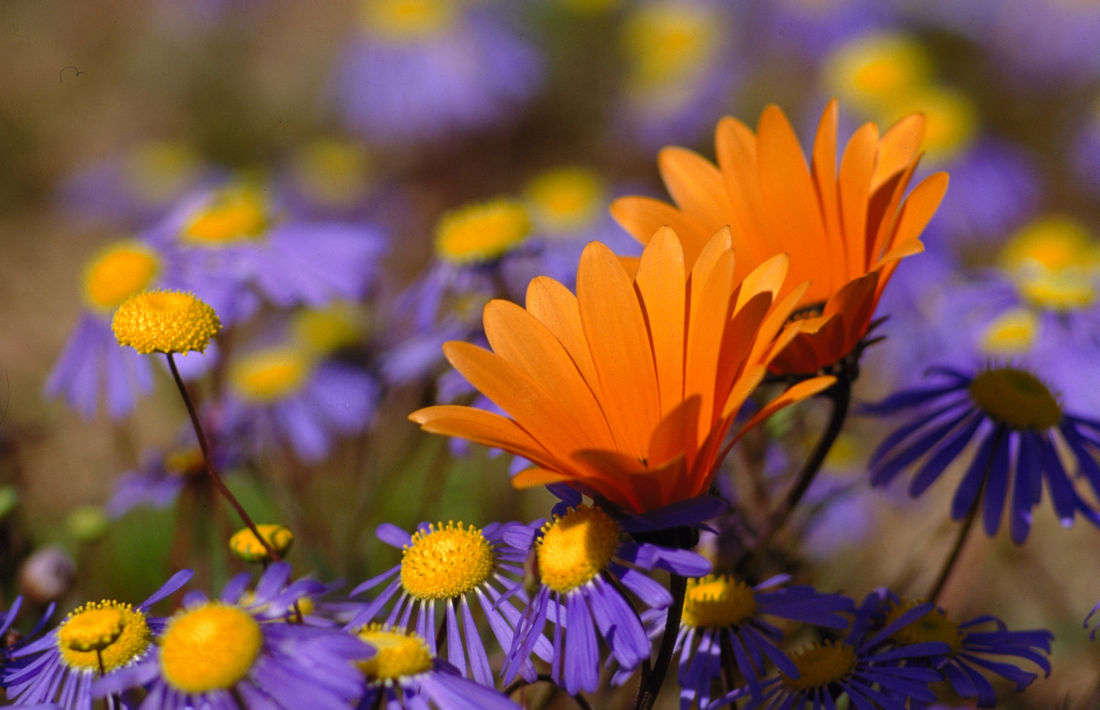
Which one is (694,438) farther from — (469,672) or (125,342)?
(125,342)

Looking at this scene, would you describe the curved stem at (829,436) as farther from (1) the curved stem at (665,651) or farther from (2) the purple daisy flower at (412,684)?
(2) the purple daisy flower at (412,684)

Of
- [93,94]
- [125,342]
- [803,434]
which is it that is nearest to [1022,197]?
[803,434]

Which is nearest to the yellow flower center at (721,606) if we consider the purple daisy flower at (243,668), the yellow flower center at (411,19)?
the purple daisy flower at (243,668)

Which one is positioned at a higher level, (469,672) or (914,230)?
(914,230)

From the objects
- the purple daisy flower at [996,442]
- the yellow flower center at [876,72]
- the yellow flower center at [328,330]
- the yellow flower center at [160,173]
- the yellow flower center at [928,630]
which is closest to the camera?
the yellow flower center at [928,630]

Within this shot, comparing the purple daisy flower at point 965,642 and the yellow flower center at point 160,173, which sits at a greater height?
the purple daisy flower at point 965,642

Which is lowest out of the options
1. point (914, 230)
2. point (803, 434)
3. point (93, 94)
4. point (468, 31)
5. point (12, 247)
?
point (12, 247)

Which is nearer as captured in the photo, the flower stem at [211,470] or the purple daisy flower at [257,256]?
the flower stem at [211,470]
